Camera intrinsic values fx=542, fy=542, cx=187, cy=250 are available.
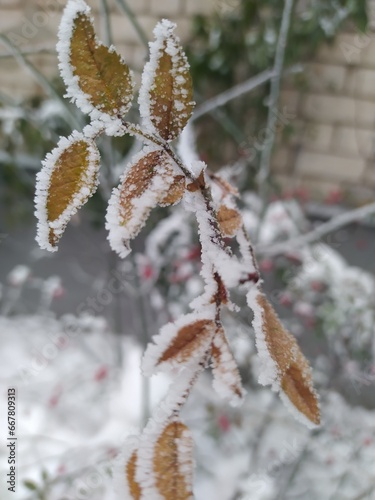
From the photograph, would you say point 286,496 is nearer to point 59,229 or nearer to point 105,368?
point 105,368

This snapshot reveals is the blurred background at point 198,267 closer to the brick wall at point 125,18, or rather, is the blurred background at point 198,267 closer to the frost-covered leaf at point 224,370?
the brick wall at point 125,18

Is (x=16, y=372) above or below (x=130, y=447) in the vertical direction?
above

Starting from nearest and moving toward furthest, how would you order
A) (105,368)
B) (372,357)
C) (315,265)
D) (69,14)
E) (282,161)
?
1. (69,14)
2. (372,357)
3. (315,265)
4. (105,368)
5. (282,161)

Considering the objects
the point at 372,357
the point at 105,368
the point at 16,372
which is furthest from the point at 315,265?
the point at 16,372

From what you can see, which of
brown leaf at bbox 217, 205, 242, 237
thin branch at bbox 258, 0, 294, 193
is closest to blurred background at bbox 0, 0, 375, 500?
thin branch at bbox 258, 0, 294, 193

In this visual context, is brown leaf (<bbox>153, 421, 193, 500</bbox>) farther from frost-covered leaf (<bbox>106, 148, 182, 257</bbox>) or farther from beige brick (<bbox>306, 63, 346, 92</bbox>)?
beige brick (<bbox>306, 63, 346, 92</bbox>)
